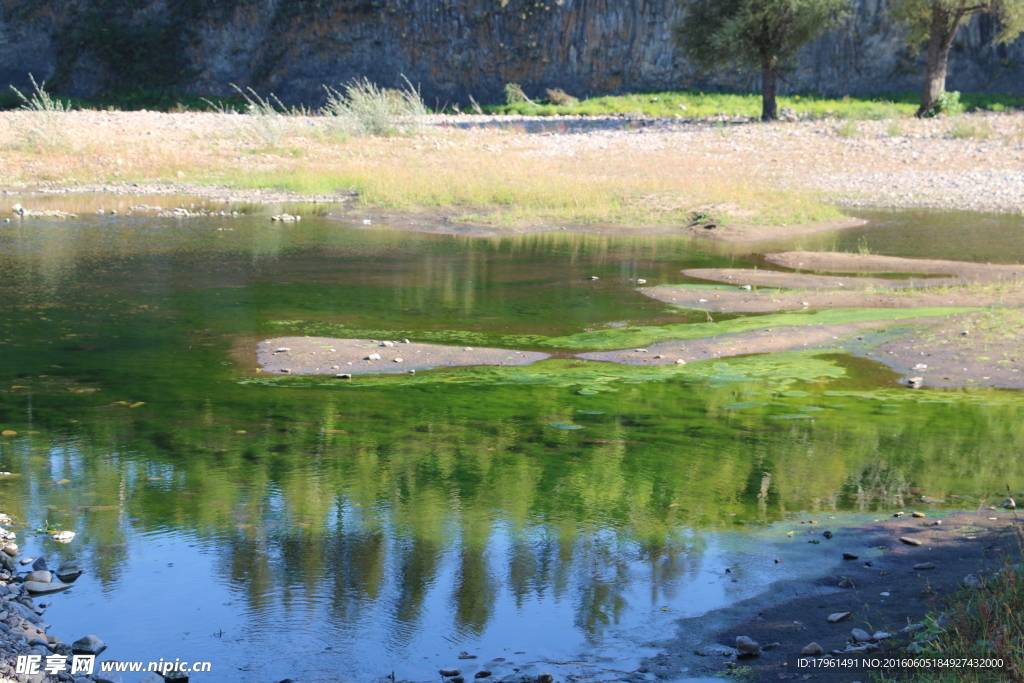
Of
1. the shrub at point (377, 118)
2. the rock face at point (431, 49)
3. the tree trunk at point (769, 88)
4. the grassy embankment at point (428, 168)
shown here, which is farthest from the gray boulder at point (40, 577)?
the rock face at point (431, 49)

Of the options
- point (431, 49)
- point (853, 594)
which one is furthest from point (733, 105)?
point (853, 594)

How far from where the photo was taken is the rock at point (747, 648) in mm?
4817

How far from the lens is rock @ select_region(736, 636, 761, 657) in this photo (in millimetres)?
4817

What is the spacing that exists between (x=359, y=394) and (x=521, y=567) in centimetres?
377

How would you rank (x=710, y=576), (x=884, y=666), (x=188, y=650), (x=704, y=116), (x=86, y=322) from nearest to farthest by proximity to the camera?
(x=884, y=666), (x=188, y=650), (x=710, y=576), (x=86, y=322), (x=704, y=116)

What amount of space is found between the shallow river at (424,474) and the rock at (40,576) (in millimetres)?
144

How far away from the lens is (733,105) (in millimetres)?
36156

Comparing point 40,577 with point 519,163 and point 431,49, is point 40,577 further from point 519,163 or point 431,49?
point 431,49

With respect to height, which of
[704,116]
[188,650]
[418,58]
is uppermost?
[418,58]

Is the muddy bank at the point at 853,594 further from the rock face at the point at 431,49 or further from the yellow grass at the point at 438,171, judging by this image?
the rock face at the point at 431,49

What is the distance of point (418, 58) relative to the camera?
143ft

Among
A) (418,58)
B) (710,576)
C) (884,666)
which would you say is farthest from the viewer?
(418,58)

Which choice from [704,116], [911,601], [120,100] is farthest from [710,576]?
[120,100]

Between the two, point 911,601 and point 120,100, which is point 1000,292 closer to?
point 911,601
